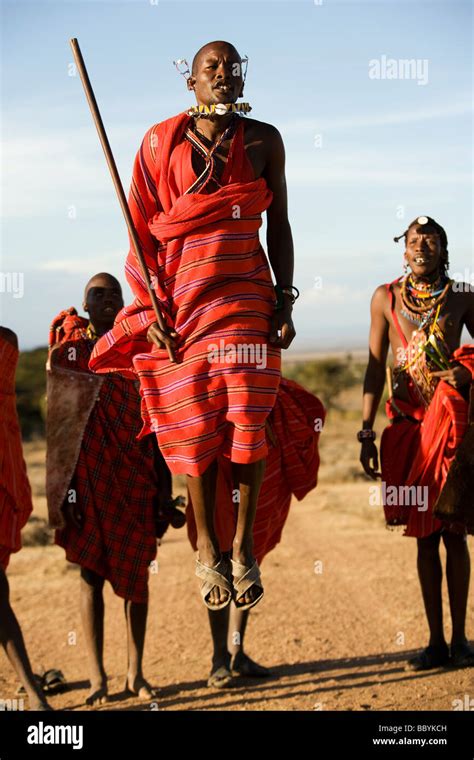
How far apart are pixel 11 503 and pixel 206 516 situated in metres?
2.33

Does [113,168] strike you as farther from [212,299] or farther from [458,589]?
[458,589]

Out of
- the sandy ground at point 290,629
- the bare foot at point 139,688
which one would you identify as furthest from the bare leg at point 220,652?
the bare foot at point 139,688

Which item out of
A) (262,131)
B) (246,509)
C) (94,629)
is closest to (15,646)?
(94,629)

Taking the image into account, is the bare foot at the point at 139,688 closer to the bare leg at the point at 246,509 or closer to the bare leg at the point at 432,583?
the bare leg at the point at 432,583

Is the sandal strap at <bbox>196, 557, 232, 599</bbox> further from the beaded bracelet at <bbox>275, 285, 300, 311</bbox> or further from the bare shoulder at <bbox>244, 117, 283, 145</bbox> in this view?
the bare shoulder at <bbox>244, 117, 283, 145</bbox>

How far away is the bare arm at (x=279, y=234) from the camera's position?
570cm

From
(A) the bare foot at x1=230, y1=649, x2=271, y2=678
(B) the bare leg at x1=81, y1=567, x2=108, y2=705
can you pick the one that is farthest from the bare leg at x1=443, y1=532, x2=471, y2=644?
(B) the bare leg at x1=81, y1=567, x2=108, y2=705

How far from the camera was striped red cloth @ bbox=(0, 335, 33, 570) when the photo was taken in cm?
738

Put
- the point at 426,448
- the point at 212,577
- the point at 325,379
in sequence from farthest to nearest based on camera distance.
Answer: the point at 325,379, the point at 426,448, the point at 212,577

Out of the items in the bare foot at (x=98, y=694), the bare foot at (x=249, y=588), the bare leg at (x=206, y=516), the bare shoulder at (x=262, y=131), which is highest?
the bare shoulder at (x=262, y=131)

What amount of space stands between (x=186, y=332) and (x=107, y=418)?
7.82ft

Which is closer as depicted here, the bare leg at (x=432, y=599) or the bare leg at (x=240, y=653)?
the bare leg at (x=432, y=599)

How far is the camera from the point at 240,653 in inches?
327

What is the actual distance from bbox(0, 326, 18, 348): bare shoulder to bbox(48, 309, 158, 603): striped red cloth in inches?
15.5
